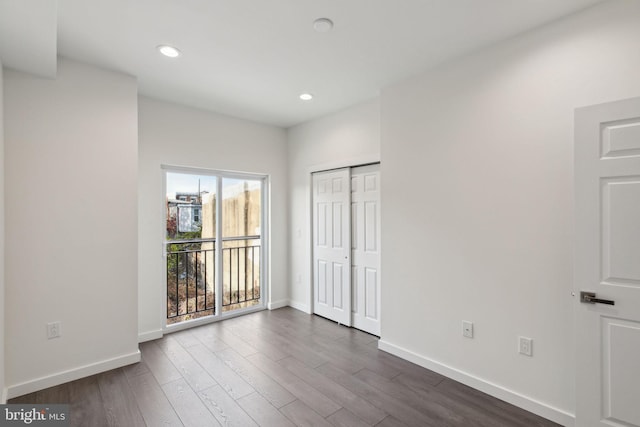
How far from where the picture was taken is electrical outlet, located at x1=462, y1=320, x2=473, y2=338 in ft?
7.97

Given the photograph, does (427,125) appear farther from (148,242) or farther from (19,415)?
(19,415)

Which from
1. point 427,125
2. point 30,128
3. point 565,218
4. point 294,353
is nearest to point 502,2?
point 427,125

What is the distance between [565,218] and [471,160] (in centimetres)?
77

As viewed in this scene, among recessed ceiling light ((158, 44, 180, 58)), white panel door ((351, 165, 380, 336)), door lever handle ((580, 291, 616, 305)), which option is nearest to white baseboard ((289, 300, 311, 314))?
white panel door ((351, 165, 380, 336))

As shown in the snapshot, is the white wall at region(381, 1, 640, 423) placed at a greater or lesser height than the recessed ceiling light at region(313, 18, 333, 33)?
lesser

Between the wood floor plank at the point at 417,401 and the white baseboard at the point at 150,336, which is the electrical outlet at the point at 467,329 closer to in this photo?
the wood floor plank at the point at 417,401

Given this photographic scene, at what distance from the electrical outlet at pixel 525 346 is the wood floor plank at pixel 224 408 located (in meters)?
1.95

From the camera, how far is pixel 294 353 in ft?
9.80

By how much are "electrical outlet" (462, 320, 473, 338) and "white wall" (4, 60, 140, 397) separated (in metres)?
2.97

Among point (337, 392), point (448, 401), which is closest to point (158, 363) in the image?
point (337, 392)

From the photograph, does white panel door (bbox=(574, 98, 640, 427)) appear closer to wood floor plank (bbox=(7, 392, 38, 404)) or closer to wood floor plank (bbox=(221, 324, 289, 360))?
wood floor plank (bbox=(221, 324, 289, 360))

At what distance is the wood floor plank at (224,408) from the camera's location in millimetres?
1976

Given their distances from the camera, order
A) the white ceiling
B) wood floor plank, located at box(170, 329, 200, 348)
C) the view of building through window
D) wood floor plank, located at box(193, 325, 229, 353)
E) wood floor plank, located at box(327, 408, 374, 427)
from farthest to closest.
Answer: the view of building through window → wood floor plank, located at box(170, 329, 200, 348) → wood floor plank, located at box(193, 325, 229, 353) → wood floor plank, located at box(327, 408, 374, 427) → the white ceiling

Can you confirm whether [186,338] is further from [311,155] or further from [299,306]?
[311,155]
